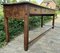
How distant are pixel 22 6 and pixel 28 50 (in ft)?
3.24

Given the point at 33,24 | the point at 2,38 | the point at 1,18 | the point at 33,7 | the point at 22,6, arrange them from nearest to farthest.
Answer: the point at 22,6, the point at 33,7, the point at 2,38, the point at 1,18, the point at 33,24

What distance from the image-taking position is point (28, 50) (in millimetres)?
3113

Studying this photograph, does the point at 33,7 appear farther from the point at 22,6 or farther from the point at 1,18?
the point at 1,18

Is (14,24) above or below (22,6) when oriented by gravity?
below

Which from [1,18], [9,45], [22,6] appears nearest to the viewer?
[22,6]

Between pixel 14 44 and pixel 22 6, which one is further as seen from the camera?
pixel 14 44

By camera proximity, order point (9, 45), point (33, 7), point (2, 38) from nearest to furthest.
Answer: point (33, 7) → point (9, 45) → point (2, 38)

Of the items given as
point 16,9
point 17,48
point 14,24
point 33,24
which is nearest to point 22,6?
point 16,9

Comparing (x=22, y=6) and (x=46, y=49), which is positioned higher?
(x=22, y=6)

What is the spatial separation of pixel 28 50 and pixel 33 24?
3374 mm

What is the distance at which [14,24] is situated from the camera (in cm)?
474

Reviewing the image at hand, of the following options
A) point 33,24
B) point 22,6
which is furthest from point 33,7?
point 33,24

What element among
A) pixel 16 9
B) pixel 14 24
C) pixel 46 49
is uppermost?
pixel 16 9

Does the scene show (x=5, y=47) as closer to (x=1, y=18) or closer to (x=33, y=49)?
(x=33, y=49)
